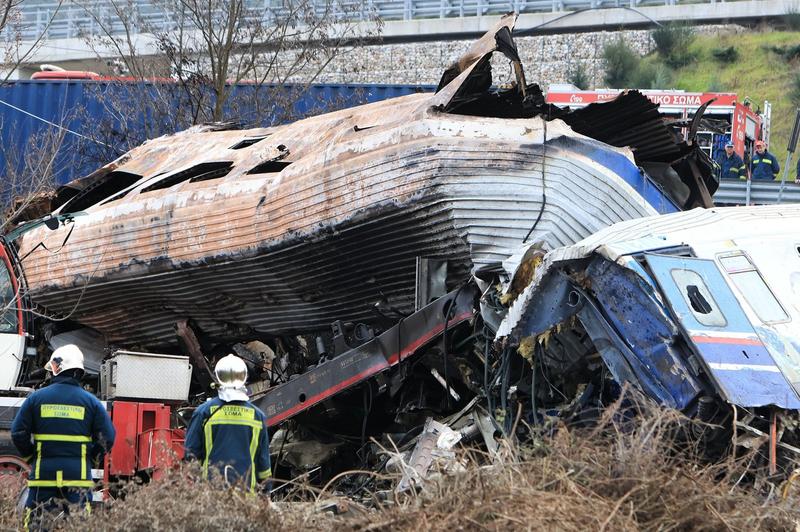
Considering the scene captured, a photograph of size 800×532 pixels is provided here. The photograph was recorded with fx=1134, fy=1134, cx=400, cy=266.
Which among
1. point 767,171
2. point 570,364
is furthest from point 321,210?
point 767,171

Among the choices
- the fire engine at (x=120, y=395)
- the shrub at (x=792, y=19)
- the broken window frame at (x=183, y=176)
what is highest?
the shrub at (x=792, y=19)

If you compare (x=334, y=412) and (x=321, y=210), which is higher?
(x=321, y=210)

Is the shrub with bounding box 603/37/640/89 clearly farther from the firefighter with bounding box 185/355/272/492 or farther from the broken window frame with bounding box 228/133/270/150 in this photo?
the firefighter with bounding box 185/355/272/492

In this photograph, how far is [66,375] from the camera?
6262 millimetres

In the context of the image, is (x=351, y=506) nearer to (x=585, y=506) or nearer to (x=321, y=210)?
(x=585, y=506)

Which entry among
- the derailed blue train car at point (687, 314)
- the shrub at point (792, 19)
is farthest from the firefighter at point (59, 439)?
the shrub at point (792, 19)

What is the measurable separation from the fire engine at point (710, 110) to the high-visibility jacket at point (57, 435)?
13.6m

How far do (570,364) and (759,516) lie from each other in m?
2.32

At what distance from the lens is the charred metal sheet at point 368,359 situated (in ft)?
26.8

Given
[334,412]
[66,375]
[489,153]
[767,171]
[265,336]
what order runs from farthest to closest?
[767,171] < [265,336] < [334,412] < [489,153] < [66,375]

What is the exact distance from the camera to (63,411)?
242 inches

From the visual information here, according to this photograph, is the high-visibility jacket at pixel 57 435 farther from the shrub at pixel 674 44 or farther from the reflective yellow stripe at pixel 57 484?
the shrub at pixel 674 44

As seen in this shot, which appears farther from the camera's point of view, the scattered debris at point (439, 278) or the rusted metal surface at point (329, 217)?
the rusted metal surface at point (329, 217)

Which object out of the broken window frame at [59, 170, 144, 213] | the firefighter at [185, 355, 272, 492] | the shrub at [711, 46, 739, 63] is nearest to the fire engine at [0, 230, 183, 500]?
the broken window frame at [59, 170, 144, 213]
